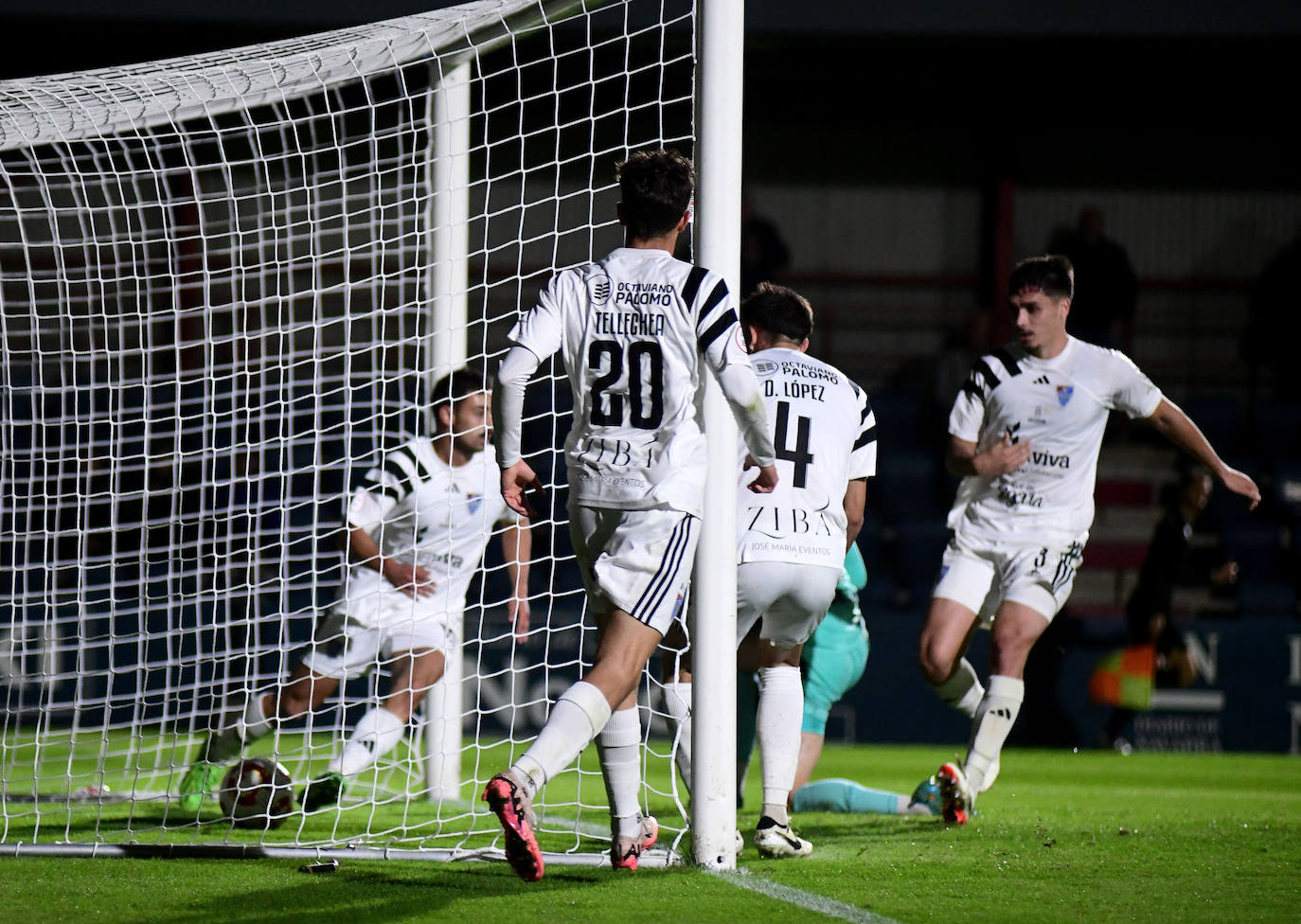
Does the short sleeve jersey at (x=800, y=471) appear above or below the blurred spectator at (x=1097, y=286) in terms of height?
below

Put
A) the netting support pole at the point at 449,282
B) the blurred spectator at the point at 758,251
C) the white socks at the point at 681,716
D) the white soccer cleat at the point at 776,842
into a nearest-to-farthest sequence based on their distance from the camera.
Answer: the white soccer cleat at the point at 776,842
the white socks at the point at 681,716
the netting support pole at the point at 449,282
the blurred spectator at the point at 758,251

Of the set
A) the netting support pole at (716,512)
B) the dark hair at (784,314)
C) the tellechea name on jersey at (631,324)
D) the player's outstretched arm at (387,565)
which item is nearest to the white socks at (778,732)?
the netting support pole at (716,512)

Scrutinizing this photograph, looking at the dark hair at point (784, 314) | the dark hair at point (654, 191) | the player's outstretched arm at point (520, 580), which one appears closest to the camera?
the dark hair at point (654, 191)

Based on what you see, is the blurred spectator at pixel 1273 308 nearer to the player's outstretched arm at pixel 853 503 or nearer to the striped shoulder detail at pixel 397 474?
the player's outstretched arm at pixel 853 503

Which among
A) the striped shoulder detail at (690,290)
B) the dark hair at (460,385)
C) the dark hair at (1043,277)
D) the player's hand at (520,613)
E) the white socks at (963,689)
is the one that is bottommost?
the white socks at (963,689)

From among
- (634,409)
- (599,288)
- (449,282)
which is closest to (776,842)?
(634,409)

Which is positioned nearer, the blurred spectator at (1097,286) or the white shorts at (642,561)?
the white shorts at (642,561)

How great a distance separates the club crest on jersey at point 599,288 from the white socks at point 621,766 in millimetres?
1198

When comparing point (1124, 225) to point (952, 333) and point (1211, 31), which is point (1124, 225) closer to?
point (952, 333)

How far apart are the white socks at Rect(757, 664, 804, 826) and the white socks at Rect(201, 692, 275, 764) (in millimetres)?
2214

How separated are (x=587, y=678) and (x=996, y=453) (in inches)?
97.9

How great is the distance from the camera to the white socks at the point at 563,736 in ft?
12.2

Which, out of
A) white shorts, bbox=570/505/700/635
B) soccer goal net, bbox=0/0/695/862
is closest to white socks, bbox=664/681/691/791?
soccer goal net, bbox=0/0/695/862

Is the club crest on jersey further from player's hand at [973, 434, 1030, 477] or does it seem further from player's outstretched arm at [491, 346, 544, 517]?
player's hand at [973, 434, 1030, 477]
